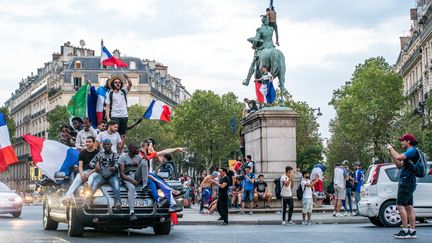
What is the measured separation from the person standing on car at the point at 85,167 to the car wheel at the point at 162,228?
1.76 metres

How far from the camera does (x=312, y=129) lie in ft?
281

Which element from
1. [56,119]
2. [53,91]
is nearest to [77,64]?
[53,91]

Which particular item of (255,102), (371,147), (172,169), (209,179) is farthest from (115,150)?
(371,147)

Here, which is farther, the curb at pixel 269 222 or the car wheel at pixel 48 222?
the curb at pixel 269 222

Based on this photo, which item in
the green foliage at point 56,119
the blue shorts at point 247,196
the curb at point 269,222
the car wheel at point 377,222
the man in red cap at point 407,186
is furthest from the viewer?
the green foliage at point 56,119

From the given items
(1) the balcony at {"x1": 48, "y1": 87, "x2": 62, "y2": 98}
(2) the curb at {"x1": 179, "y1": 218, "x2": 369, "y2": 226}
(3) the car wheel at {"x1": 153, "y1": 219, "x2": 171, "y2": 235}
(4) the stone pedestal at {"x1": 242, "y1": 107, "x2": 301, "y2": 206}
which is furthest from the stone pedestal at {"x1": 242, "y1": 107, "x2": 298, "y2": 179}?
(1) the balcony at {"x1": 48, "y1": 87, "x2": 62, "y2": 98}

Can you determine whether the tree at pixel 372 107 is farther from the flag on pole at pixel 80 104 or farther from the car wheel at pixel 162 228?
the car wheel at pixel 162 228

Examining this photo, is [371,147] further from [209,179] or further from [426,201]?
[426,201]

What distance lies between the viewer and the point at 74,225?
48.3 feet

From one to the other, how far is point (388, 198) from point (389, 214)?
38 cm

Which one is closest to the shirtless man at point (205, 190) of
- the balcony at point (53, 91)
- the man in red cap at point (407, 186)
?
the man in red cap at point (407, 186)

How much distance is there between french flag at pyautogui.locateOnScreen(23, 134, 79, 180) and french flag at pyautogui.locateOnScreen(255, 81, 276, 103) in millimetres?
12187

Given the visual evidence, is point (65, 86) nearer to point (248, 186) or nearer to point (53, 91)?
point (53, 91)

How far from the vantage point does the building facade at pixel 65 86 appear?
10331cm
